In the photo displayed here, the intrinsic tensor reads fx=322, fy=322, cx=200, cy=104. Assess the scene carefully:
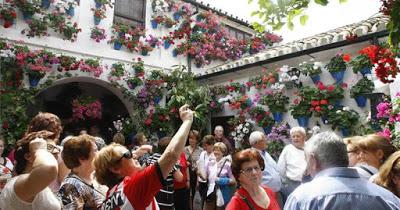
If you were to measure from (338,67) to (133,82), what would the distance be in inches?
207

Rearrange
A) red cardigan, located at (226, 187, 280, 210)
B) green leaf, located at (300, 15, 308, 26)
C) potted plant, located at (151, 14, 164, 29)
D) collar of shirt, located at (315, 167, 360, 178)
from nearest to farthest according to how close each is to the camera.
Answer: collar of shirt, located at (315, 167, 360, 178) → green leaf, located at (300, 15, 308, 26) → red cardigan, located at (226, 187, 280, 210) → potted plant, located at (151, 14, 164, 29)

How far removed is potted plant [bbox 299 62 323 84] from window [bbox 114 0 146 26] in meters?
5.06

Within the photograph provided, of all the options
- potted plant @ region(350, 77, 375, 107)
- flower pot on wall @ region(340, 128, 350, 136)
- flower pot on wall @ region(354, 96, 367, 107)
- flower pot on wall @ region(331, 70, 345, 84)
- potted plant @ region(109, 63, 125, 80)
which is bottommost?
flower pot on wall @ region(340, 128, 350, 136)

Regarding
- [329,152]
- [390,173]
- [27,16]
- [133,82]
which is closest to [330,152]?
[329,152]

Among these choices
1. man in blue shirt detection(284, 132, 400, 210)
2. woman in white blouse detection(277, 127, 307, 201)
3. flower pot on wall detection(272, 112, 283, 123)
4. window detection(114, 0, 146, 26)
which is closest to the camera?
man in blue shirt detection(284, 132, 400, 210)

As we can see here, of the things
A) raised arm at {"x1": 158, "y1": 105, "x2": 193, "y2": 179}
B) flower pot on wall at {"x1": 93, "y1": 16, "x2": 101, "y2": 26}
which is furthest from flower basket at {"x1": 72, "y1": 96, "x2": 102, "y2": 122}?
raised arm at {"x1": 158, "y1": 105, "x2": 193, "y2": 179}

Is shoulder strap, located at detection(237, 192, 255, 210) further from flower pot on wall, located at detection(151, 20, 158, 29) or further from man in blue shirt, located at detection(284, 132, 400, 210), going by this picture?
flower pot on wall, located at detection(151, 20, 158, 29)

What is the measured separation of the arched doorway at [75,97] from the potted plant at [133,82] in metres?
0.36

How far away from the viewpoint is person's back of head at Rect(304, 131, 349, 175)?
1992mm

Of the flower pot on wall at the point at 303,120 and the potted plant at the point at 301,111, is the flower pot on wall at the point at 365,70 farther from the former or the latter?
the flower pot on wall at the point at 303,120

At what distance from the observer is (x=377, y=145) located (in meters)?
2.90

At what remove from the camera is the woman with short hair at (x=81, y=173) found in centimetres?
256

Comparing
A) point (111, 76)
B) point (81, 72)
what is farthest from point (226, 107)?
point (81, 72)

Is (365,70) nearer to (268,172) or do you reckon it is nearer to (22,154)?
(268,172)
